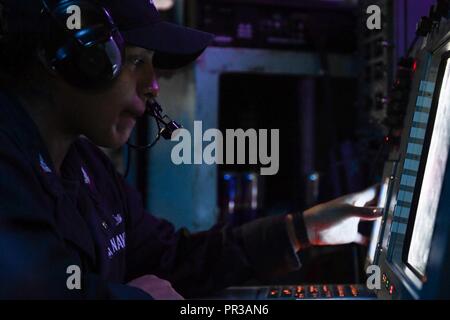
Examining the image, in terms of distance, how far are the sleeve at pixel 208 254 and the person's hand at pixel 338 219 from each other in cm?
6

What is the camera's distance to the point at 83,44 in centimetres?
78

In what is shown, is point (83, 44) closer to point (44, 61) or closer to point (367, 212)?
point (44, 61)

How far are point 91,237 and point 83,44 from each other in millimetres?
349

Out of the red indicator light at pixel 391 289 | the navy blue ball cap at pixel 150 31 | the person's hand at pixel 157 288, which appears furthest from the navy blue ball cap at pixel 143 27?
the red indicator light at pixel 391 289

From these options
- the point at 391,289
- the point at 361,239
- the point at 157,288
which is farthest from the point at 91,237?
the point at 361,239

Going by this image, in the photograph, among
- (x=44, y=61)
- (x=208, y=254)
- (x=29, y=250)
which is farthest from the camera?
(x=208, y=254)

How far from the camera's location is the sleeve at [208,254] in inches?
46.8

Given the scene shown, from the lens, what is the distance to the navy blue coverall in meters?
0.70

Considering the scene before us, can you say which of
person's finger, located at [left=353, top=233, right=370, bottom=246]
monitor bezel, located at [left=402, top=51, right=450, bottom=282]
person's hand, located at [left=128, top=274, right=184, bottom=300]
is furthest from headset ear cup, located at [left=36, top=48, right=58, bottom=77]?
person's finger, located at [left=353, top=233, right=370, bottom=246]
